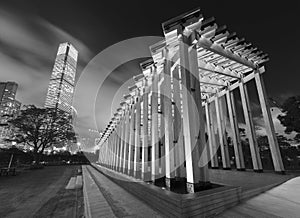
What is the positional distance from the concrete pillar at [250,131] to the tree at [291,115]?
4506mm

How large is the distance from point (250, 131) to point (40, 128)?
26.2 metres

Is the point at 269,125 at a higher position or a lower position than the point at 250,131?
higher

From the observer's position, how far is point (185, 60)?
147 inches

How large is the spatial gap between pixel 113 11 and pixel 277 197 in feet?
32.1

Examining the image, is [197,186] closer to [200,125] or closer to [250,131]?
[200,125]

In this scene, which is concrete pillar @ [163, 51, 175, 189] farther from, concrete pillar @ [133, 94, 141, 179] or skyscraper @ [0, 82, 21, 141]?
skyscraper @ [0, 82, 21, 141]

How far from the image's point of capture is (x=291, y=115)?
30.1 ft

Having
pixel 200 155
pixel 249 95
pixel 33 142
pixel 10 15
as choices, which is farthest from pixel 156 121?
pixel 33 142

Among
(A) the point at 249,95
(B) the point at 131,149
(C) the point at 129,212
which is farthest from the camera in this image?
(A) the point at 249,95

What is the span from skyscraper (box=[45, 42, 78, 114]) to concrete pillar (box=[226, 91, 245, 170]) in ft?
240

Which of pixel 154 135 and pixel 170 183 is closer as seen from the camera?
pixel 170 183

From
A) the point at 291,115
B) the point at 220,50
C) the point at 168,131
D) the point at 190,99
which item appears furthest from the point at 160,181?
the point at 291,115

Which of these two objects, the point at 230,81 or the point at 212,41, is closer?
the point at 212,41

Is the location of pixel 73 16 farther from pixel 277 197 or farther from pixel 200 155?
pixel 277 197
